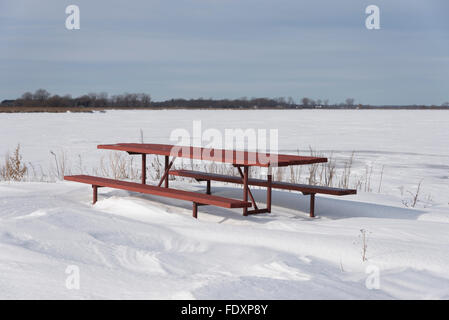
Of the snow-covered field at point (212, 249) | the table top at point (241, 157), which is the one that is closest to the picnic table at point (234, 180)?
the table top at point (241, 157)

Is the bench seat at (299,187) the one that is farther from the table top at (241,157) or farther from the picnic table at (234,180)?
the table top at (241,157)

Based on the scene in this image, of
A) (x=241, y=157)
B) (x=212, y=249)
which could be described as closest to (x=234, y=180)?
(x=241, y=157)

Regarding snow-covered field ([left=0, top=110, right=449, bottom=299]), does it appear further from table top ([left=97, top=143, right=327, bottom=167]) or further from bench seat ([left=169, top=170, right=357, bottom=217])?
table top ([left=97, top=143, right=327, bottom=167])

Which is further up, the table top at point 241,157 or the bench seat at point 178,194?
the table top at point 241,157

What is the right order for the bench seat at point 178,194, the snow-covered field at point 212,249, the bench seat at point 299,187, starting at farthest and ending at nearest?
the bench seat at point 299,187, the bench seat at point 178,194, the snow-covered field at point 212,249

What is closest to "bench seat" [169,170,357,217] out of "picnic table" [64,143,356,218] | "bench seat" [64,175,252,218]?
"picnic table" [64,143,356,218]

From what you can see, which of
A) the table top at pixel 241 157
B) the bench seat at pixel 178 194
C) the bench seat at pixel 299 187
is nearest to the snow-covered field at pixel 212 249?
the bench seat at pixel 178 194

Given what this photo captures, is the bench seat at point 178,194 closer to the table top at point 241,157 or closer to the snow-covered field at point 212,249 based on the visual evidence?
the snow-covered field at point 212,249

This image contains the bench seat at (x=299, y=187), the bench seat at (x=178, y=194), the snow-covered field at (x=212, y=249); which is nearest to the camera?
the snow-covered field at (x=212, y=249)

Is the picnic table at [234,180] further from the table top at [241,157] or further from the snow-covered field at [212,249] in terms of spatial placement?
the snow-covered field at [212,249]

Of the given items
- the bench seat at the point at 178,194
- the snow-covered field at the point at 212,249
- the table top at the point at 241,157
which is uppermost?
the table top at the point at 241,157

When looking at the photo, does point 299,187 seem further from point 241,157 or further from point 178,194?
point 178,194

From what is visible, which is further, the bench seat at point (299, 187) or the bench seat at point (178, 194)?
the bench seat at point (299, 187)

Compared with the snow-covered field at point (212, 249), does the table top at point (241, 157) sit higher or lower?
higher
